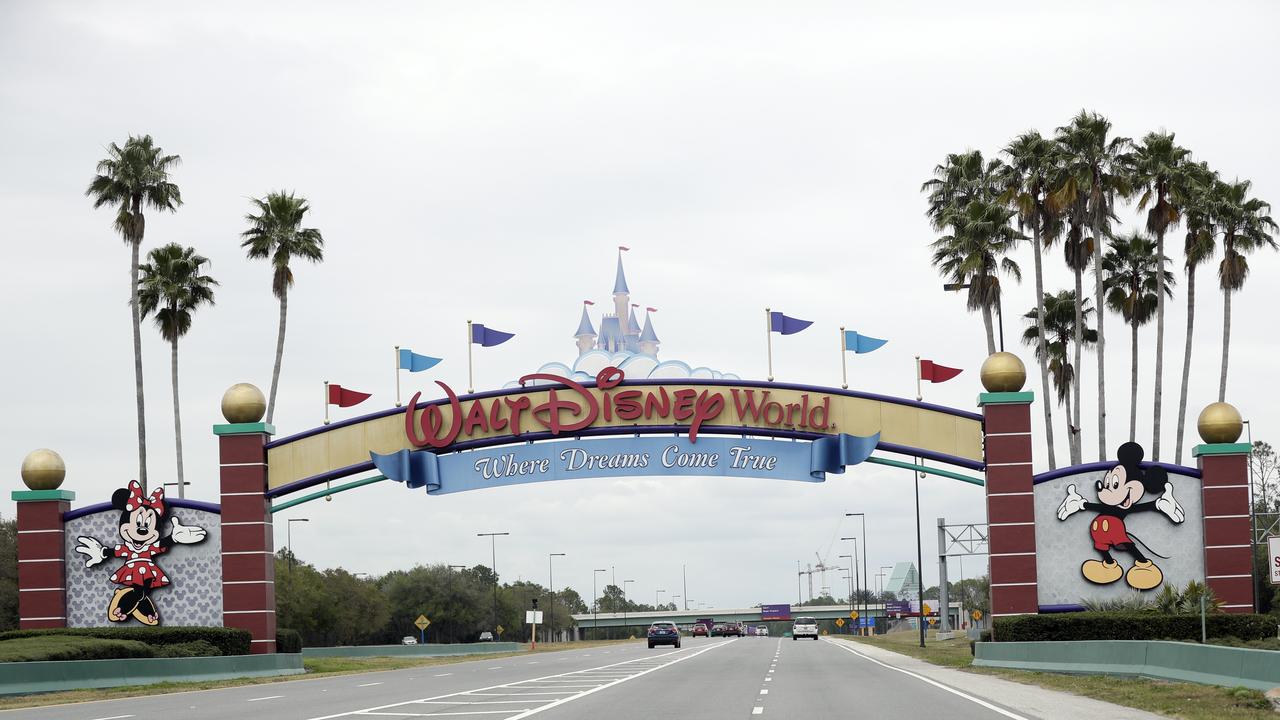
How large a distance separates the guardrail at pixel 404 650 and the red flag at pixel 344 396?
21429 mm

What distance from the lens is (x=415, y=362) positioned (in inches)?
1895

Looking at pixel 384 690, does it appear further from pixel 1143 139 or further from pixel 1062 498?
pixel 1143 139

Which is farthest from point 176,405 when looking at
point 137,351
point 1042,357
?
point 1042,357

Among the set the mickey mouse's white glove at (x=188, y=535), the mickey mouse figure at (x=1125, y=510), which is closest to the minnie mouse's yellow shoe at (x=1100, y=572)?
the mickey mouse figure at (x=1125, y=510)

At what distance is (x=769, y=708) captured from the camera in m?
23.9

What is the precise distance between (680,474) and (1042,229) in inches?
917

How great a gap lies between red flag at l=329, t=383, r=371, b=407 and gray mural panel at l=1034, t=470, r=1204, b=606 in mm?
→ 22388

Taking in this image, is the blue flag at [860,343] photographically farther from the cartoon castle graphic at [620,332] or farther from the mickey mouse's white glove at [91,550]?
the mickey mouse's white glove at [91,550]

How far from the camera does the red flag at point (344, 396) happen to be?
157 feet

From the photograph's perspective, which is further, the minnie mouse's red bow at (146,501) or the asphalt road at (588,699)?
the minnie mouse's red bow at (146,501)

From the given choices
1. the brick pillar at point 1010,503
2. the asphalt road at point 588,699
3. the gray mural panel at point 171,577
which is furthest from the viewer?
the gray mural panel at point 171,577

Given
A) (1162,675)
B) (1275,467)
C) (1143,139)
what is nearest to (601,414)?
(1162,675)

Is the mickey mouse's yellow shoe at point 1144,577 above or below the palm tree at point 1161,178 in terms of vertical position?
below

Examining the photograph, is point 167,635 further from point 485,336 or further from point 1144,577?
point 1144,577
